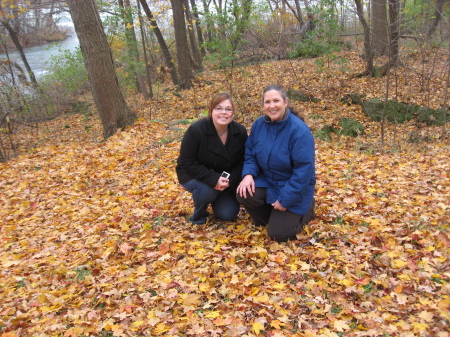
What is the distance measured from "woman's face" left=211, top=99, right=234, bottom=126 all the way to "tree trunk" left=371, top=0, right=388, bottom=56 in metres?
8.87

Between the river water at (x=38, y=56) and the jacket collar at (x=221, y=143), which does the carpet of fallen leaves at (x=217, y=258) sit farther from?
the river water at (x=38, y=56)

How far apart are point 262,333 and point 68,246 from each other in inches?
103

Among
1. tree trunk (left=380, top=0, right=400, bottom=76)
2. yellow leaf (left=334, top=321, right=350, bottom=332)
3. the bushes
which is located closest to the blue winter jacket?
yellow leaf (left=334, top=321, right=350, bottom=332)

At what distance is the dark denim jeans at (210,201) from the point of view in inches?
146

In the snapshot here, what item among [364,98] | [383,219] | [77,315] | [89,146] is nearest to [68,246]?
[77,315]

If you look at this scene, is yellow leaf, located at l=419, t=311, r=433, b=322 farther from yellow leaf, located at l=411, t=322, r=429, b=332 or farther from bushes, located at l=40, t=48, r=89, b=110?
bushes, located at l=40, t=48, r=89, b=110

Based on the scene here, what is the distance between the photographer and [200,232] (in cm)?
385

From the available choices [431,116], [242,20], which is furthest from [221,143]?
[431,116]

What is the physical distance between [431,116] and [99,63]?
8321 millimetres

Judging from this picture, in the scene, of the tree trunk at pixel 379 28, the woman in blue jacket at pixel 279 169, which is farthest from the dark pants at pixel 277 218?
the tree trunk at pixel 379 28

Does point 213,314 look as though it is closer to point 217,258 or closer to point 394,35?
point 217,258

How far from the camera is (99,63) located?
7.61 meters

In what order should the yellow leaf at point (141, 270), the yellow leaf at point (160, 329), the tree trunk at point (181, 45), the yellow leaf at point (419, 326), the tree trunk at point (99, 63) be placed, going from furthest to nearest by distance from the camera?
the tree trunk at point (181, 45) → the tree trunk at point (99, 63) → the yellow leaf at point (141, 270) → the yellow leaf at point (160, 329) → the yellow leaf at point (419, 326)

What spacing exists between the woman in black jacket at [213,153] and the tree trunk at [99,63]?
16.4 feet
